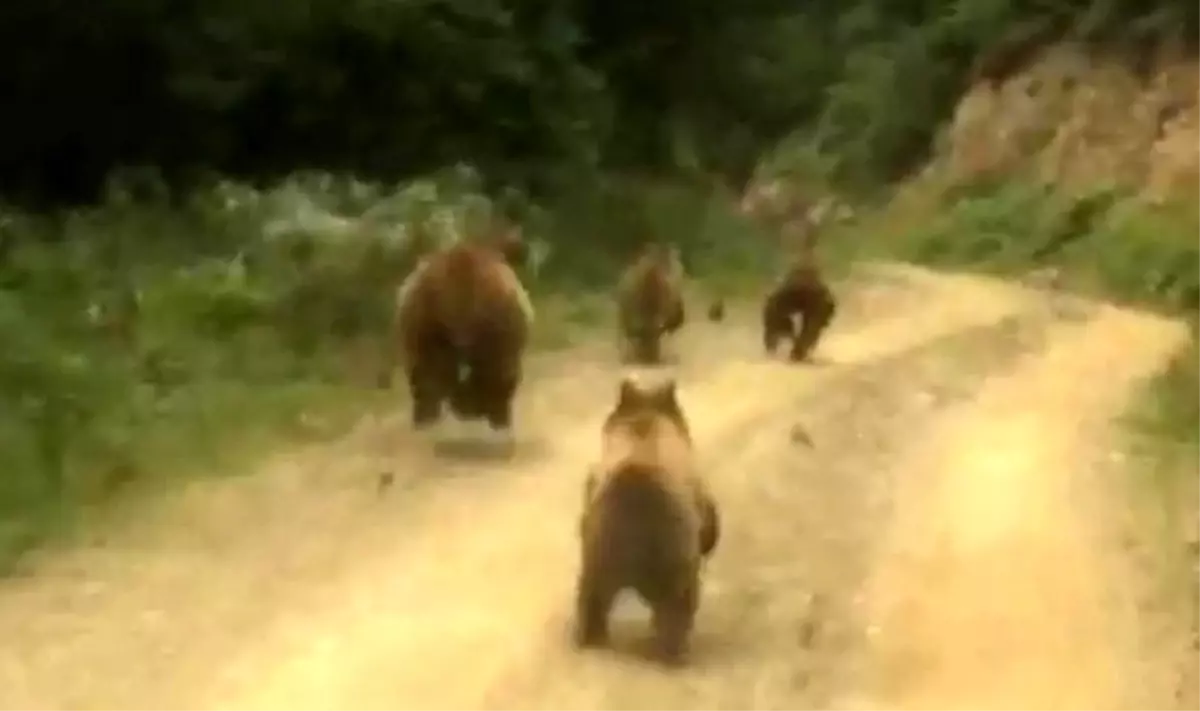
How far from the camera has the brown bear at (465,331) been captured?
10617 millimetres

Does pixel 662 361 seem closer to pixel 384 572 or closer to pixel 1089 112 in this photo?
pixel 384 572

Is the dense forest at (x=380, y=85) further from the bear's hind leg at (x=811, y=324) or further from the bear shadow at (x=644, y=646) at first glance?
the bear shadow at (x=644, y=646)

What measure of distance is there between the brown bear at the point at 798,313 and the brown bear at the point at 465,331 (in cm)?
514

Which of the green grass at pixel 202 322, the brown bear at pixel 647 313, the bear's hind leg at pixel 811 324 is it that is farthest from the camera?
the bear's hind leg at pixel 811 324

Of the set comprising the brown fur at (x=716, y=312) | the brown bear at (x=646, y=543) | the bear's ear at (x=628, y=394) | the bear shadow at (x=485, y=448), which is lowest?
the brown fur at (x=716, y=312)

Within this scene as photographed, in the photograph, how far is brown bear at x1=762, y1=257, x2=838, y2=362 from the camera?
15812mm

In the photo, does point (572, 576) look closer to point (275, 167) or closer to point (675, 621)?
point (675, 621)

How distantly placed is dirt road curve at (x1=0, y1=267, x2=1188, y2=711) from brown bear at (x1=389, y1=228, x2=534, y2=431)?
361 millimetres

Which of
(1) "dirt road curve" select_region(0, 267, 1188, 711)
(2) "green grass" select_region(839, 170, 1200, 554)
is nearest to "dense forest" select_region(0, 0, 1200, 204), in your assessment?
(2) "green grass" select_region(839, 170, 1200, 554)

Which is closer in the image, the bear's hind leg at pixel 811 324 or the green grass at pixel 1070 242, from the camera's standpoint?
the bear's hind leg at pixel 811 324

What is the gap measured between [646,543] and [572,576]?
4.44ft

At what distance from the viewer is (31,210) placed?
687 inches

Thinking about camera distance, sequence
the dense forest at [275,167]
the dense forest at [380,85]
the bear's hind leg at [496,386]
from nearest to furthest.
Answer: the bear's hind leg at [496,386] < the dense forest at [275,167] < the dense forest at [380,85]

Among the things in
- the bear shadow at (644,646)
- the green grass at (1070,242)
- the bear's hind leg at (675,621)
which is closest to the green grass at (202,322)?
the bear shadow at (644,646)
